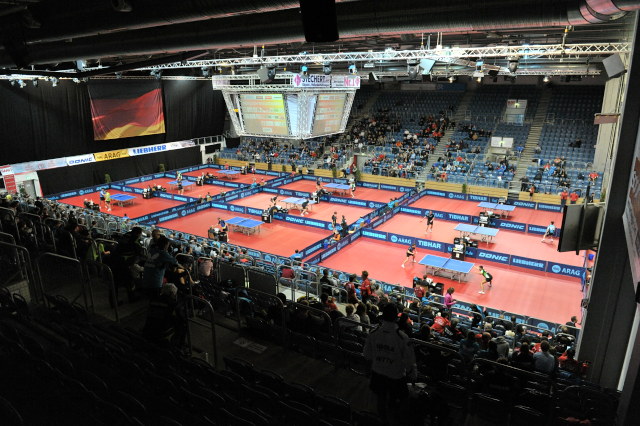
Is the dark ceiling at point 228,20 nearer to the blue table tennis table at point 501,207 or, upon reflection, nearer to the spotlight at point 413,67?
the spotlight at point 413,67

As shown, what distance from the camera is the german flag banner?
33.6 meters

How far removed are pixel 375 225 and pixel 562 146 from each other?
1929 centimetres

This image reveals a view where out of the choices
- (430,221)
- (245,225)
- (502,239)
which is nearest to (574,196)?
(502,239)

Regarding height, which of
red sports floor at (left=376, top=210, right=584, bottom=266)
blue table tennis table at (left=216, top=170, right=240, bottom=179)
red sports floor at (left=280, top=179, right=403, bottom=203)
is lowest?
red sports floor at (left=376, top=210, right=584, bottom=266)

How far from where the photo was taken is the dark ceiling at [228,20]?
653cm

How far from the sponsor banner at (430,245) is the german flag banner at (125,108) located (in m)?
27.4

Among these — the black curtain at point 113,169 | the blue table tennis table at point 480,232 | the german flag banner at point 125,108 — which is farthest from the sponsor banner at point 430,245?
the german flag banner at point 125,108

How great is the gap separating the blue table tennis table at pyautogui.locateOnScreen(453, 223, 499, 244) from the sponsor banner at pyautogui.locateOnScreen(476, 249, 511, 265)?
1742 mm

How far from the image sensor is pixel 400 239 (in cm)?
2097

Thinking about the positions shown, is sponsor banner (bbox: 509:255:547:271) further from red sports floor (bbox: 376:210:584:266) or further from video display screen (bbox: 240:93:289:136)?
video display screen (bbox: 240:93:289:136)

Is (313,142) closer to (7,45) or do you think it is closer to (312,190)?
(312,190)

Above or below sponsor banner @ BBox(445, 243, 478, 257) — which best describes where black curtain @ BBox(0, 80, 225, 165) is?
above

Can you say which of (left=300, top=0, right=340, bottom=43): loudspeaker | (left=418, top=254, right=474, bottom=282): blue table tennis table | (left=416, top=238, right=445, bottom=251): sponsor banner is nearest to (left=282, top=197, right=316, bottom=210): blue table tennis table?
(left=416, top=238, right=445, bottom=251): sponsor banner

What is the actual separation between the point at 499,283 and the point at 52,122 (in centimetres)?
3189
